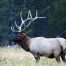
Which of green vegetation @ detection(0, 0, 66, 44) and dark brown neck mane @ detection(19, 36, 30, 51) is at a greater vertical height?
dark brown neck mane @ detection(19, 36, 30, 51)

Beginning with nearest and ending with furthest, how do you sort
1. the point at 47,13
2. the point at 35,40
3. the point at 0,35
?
the point at 35,40 < the point at 0,35 < the point at 47,13

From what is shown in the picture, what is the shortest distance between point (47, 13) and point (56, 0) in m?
1.20

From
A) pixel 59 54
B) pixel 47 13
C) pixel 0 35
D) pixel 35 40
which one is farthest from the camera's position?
pixel 47 13

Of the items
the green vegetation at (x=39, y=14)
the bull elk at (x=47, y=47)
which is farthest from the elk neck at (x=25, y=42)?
the green vegetation at (x=39, y=14)

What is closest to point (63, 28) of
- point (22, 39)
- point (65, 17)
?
point (65, 17)

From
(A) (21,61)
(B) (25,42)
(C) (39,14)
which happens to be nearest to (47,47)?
(A) (21,61)

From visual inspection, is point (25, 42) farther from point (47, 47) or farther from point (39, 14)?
point (39, 14)

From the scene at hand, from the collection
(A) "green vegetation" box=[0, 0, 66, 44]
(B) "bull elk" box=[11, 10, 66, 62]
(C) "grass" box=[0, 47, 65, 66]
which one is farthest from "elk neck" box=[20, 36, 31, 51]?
(A) "green vegetation" box=[0, 0, 66, 44]

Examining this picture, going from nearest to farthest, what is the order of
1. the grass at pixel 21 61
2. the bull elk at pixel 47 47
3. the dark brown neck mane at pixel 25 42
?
the grass at pixel 21 61 → the bull elk at pixel 47 47 → the dark brown neck mane at pixel 25 42

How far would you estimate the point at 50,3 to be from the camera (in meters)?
30.5

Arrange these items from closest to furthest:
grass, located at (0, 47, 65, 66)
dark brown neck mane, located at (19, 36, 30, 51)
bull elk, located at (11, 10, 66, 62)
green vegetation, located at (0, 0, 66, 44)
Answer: grass, located at (0, 47, 65, 66), bull elk, located at (11, 10, 66, 62), dark brown neck mane, located at (19, 36, 30, 51), green vegetation, located at (0, 0, 66, 44)

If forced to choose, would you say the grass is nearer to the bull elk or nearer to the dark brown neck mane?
the bull elk

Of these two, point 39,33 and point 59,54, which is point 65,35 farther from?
point 59,54

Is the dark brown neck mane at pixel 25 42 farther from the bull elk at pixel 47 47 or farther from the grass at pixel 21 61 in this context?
the grass at pixel 21 61
